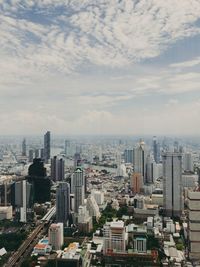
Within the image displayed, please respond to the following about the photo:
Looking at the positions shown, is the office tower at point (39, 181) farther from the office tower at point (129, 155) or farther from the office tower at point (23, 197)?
the office tower at point (129, 155)

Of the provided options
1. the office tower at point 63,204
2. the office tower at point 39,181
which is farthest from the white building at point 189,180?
the office tower at point 39,181

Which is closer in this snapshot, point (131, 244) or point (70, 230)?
point (131, 244)

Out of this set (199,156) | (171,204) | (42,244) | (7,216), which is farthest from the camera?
(199,156)

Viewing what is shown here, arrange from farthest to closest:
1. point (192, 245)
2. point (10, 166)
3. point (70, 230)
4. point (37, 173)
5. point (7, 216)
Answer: point (10, 166) < point (37, 173) < point (7, 216) < point (70, 230) < point (192, 245)

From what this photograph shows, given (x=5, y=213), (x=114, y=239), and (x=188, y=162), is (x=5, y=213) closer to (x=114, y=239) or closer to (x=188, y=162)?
(x=114, y=239)

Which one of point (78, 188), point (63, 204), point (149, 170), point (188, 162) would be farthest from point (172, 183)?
point (149, 170)

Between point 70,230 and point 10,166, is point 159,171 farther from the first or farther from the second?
point 10,166

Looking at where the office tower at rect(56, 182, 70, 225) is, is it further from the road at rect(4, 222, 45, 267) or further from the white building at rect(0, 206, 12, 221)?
the white building at rect(0, 206, 12, 221)

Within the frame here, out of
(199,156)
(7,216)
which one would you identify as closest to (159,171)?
(199,156)
